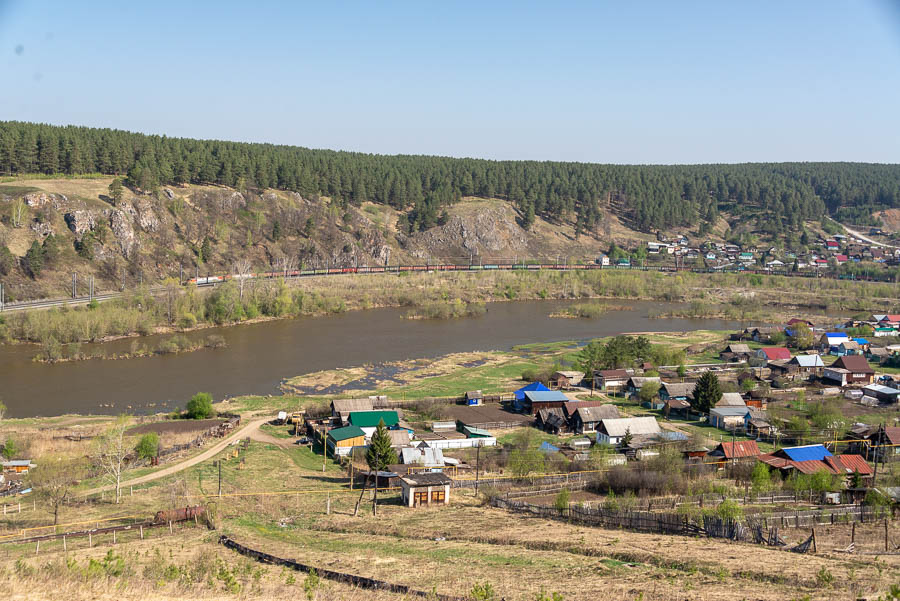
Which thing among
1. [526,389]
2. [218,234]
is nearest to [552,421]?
[526,389]

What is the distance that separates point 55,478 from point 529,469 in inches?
488

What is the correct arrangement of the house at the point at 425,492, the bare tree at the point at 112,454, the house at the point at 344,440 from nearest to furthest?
1. the house at the point at 425,492
2. the bare tree at the point at 112,454
3. the house at the point at 344,440

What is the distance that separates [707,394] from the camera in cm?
2955

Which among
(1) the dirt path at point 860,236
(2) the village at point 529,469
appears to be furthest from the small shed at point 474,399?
(1) the dirt path at point 860,236

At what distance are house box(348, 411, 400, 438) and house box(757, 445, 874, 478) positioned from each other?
38.8 ft

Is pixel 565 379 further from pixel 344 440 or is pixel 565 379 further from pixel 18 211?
pixel 18 211

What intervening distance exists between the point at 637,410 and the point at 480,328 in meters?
23.4

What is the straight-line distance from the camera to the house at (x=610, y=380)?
34469 millimetres

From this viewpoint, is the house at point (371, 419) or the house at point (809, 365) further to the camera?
the house at point (809, 365)

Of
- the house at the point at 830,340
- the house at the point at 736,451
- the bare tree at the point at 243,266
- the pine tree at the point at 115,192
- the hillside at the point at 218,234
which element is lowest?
the house at the point at 736,451

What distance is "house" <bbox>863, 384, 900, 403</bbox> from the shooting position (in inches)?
1228

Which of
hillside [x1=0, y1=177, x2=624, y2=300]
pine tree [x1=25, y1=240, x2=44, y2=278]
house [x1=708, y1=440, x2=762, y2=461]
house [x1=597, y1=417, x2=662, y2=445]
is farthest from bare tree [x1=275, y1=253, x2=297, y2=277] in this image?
house [x1=708, y1=440, x2=762, y2=461]

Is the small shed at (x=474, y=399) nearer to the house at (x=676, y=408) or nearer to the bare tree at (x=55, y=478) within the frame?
the house at (x=676, y=408)

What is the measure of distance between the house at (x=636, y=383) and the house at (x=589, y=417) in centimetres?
517
